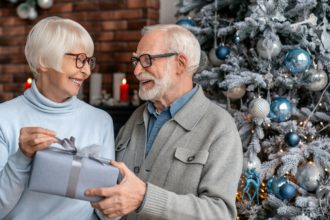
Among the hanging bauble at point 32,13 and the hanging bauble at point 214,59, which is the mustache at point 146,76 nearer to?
the hanging bauble at point 214,59

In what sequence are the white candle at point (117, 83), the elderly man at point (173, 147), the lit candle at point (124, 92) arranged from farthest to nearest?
the white candle at point (117, 83)
the lit candle at point (124, 92)
the elderly man at point (173, 147)

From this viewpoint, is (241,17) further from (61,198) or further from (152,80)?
(61,198)

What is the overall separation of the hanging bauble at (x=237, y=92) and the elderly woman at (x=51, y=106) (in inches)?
35.1

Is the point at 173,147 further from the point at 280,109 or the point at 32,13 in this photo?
the point at 32,13

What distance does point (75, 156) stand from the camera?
5.33ft

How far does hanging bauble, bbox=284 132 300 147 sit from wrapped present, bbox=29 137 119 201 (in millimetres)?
1082

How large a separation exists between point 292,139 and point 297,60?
35cm

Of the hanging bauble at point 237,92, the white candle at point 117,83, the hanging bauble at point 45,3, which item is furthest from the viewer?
the hanging bauble at point 45,3

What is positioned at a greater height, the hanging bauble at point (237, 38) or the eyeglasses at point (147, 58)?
the eyeglasses at point (147, 58)

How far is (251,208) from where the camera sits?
2.54 m

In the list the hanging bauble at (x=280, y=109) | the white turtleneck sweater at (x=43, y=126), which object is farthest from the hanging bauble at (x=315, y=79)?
the white turtleneck sweater at (x=43, y=126)

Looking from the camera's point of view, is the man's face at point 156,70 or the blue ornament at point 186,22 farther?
the blue ornament at point 186,22

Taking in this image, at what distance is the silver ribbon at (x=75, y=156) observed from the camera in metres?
1.60

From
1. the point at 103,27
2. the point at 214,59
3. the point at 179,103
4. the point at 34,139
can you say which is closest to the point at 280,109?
the point at 214,59
